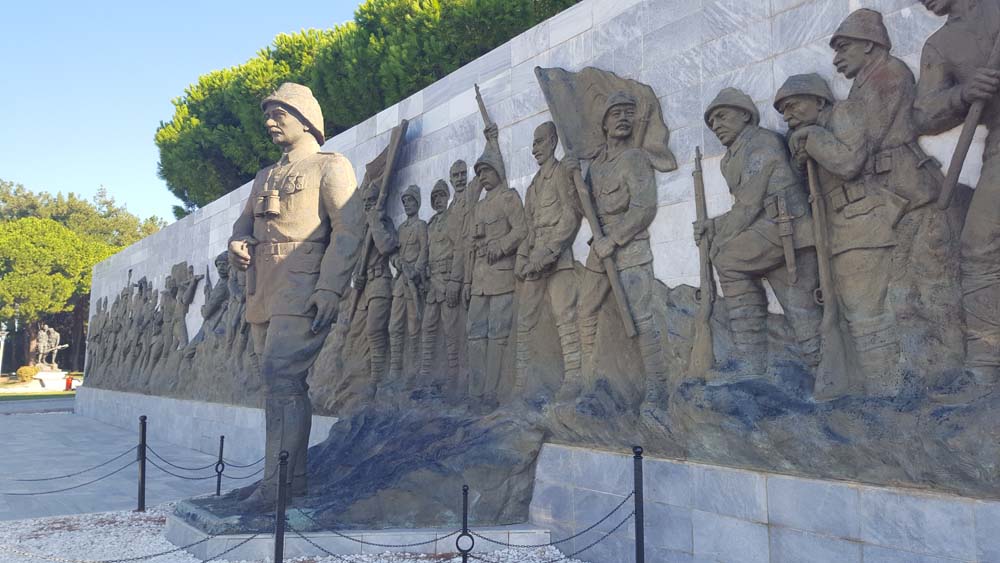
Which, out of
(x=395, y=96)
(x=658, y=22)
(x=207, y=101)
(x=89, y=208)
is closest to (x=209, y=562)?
(x=658, y=22)

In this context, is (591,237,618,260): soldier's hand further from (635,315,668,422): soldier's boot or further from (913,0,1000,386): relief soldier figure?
(913,0,1000,386): relief soldier figure

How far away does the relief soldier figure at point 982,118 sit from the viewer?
4047 mm

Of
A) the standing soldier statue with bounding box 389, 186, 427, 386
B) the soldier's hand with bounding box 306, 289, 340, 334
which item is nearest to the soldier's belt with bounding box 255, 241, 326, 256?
the soldier's hand with bounding box 306, 289, 340, 334

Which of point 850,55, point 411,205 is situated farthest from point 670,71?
point 411,205

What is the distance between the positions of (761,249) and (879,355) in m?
1.00

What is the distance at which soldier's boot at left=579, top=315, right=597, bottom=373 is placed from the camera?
6465 millimetres

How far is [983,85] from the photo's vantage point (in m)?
4.00

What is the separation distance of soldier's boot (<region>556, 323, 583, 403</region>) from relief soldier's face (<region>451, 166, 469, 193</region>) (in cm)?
249

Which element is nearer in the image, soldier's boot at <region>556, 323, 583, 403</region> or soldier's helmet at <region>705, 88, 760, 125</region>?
soldier's helmet at <region>705, 88, 760, 125</region>

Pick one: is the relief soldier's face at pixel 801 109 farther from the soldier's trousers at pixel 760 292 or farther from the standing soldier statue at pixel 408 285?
the standing soldier statue at pixel 408 285

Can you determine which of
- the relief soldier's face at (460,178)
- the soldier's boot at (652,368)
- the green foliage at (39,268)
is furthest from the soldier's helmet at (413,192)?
the green foliage at (39,268)

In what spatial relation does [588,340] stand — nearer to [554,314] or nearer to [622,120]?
[554,314]

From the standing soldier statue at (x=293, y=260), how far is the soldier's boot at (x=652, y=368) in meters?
2.34

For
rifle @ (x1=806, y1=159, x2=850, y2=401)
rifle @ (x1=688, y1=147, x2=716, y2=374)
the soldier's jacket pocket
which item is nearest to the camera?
rifle @ (x1=806, y1=159, x2=850, y2=401)
